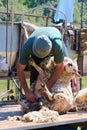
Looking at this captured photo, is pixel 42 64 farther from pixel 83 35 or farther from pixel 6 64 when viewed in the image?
pixel 83 35

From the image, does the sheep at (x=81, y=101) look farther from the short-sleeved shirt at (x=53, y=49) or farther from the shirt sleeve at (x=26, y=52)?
the shirt sleeve at (x=26, y=52)

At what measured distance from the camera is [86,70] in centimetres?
810

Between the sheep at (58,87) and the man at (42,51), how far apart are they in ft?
0.26

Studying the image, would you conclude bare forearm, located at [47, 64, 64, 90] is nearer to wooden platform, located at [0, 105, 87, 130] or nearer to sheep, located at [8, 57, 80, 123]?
sheep, located at [8, 57, 80, 123]

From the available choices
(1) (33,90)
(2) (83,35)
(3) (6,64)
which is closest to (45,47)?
(1) (33,90)

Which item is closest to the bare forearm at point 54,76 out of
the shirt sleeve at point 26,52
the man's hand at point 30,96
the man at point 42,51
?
the man at point 42,51

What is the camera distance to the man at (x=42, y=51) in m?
4.73

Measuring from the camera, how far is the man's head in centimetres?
470

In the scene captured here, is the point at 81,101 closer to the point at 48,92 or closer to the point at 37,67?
the point at 48,92

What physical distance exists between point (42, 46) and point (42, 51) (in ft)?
0.23

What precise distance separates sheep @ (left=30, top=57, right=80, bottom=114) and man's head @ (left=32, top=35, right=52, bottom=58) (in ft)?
0.97

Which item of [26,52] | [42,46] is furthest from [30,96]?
[42,46]

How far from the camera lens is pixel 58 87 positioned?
16.3 ft

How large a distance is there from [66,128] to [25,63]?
2.90ft
